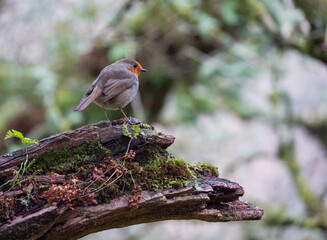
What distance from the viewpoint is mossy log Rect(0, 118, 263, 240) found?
2129 mm

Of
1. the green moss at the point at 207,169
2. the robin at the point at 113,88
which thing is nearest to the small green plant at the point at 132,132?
the green moss at the point at 207,169

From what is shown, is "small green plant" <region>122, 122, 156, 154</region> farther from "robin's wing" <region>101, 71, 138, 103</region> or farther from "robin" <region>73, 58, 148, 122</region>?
"robin's wing" <region>101, 71, 138, 103</region>

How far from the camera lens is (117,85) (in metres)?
3.63

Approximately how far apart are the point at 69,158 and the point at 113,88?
128cm

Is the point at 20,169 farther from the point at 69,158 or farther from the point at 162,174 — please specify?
the point at 162,174

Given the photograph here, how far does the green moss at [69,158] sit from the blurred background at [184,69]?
316cm

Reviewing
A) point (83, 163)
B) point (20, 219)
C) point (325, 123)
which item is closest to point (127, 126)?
point (83, 163)

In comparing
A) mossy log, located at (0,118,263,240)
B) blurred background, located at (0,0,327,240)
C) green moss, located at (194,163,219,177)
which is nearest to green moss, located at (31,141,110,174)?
mossy log, located at (0,118,263,240)

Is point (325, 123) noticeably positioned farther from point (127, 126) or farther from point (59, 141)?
point (59, 141)

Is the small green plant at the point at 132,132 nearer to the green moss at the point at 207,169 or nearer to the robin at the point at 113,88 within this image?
the green moss at the point at 207,169

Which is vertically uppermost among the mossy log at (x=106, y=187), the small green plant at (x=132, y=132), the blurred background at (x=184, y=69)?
the blurred background at (x=184, y=69)

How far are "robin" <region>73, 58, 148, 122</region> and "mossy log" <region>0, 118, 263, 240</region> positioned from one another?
2.97 feet

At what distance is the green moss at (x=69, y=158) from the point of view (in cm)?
236

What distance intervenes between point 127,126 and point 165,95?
17.0 ft
